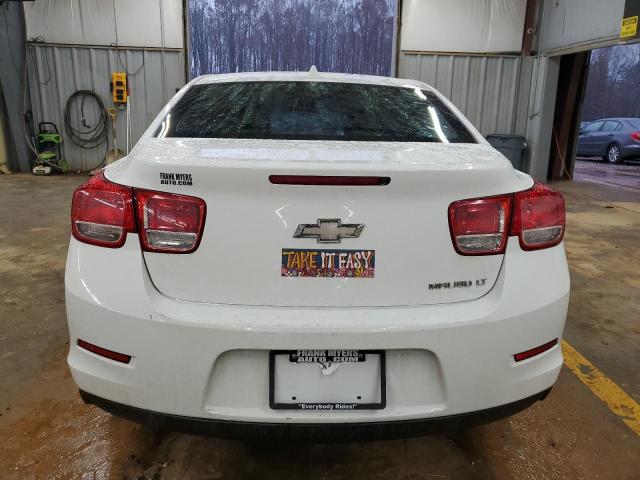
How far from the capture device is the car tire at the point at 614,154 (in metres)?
13.0

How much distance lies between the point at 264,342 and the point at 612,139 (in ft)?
47.0

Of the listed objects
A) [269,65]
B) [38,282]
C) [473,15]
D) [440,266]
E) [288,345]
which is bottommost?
[38,282]

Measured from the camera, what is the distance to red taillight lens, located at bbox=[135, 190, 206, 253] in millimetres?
1294

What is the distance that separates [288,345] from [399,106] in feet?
3.96

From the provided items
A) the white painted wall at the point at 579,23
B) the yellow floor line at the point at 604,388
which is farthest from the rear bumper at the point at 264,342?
the white painted wall at the point at 579,23

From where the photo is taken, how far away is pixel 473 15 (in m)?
9.71

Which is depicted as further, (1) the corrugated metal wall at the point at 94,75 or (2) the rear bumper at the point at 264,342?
(1) the corrugated metal wall at the point at 94,75

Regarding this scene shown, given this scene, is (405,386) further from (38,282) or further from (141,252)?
(38,282)

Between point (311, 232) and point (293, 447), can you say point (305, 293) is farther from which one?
point (293, 447)

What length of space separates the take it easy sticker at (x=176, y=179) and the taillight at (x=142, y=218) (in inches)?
1.2

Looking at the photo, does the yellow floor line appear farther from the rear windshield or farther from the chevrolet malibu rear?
the rear windshield

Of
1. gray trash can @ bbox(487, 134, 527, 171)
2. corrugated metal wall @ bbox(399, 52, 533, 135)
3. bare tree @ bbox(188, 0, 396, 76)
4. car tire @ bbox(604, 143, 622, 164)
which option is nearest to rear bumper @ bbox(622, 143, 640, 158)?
car tire @ bbox(604, 143, 622, 164)

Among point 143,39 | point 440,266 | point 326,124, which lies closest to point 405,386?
point 440,266

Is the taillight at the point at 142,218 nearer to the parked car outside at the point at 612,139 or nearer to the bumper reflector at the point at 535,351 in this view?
the bumper reflector at the point at 535,351
